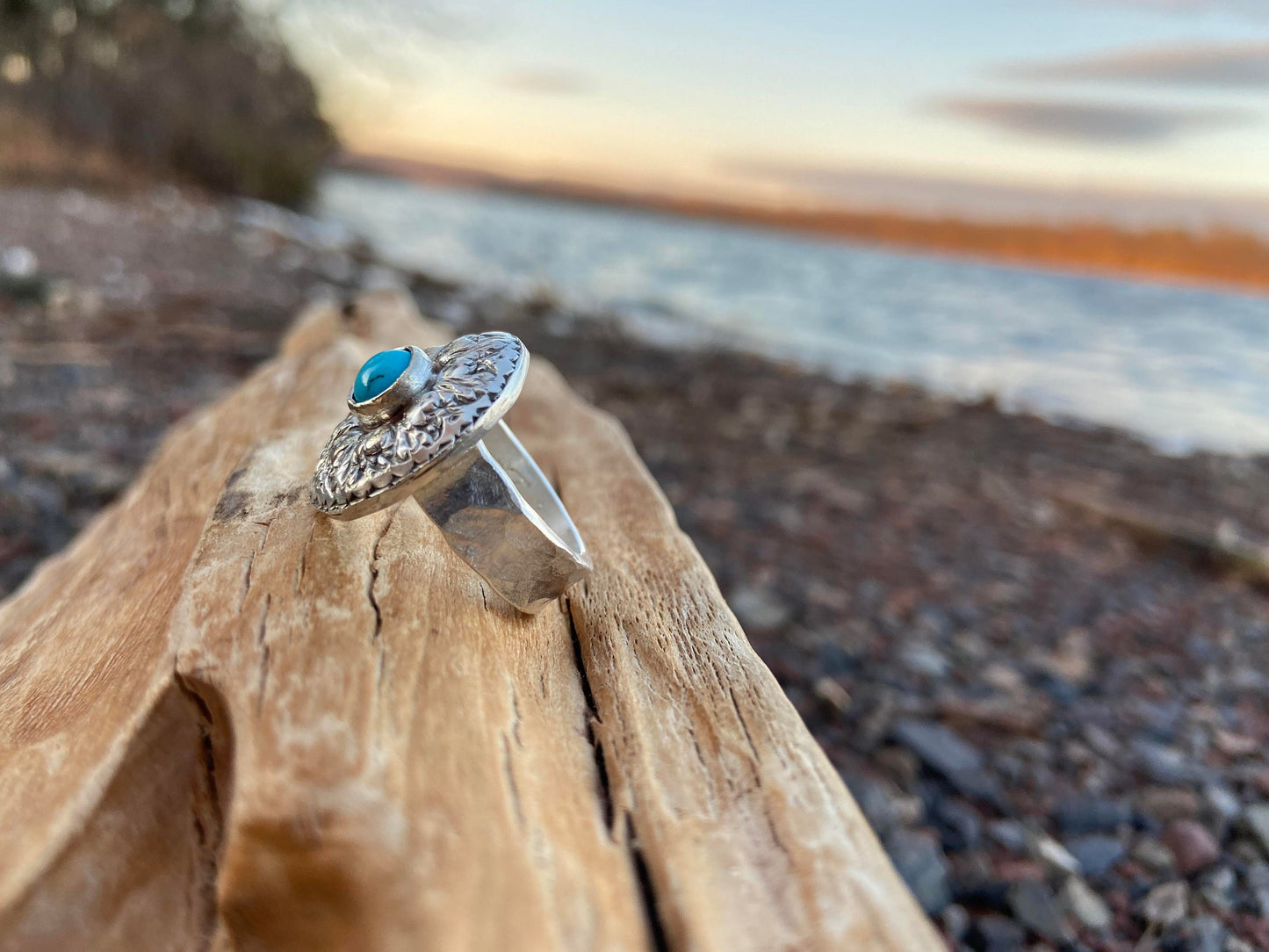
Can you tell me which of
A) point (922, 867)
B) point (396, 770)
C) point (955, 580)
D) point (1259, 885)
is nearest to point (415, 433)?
point (396, 770)

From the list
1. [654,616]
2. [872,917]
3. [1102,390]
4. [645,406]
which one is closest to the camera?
[872,917]

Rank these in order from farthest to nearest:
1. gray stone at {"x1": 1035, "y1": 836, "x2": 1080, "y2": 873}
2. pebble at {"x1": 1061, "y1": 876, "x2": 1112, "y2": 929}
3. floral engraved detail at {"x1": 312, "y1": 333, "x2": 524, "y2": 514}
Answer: gray stone at {"x1": 1035, "y1": 836, "x2": 1080, "y2": 873}
pebble at {"x1": 1061, "y1": 876, "x2": 1112, "y2": 929}
floral engraved detail at {"x1": 312, "y1": 333, "x2": 524, "y2": 514}

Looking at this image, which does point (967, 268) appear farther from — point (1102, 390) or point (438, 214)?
point (1102, 390)

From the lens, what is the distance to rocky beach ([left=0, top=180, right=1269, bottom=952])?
220 cm

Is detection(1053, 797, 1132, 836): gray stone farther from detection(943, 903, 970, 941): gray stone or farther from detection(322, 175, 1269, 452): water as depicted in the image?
detection(322, 175, 1269, 452): water

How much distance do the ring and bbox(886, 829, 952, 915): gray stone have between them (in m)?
1.26

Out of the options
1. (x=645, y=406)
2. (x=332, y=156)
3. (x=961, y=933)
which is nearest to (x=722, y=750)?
(x=961, y=933)

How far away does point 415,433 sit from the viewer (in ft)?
4.29

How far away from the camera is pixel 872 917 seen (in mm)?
916

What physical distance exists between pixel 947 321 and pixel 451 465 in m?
16.8

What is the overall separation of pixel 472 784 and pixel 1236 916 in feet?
6.81

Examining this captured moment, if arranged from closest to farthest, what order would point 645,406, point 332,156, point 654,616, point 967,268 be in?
point 654,616
point 645,406
point 332,156
point 967,268

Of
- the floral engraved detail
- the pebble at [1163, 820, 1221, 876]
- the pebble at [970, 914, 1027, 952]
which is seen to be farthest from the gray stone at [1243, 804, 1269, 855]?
the floral engraved detail

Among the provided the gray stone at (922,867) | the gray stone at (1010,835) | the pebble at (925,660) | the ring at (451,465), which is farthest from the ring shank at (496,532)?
the pebble at (925,660)
